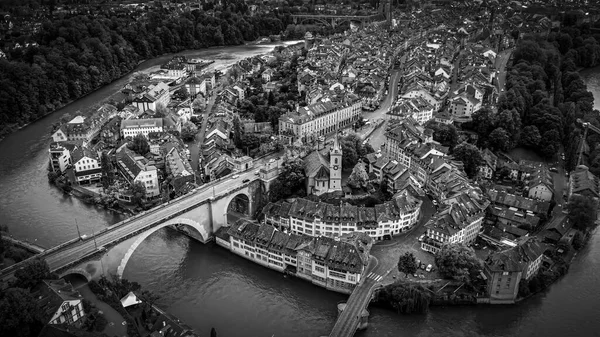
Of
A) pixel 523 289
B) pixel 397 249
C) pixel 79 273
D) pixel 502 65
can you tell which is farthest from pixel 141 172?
pixel 502 65

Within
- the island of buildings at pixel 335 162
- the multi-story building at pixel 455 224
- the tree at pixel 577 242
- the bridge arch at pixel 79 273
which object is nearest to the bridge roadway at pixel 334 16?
the island of buildings at pixel 335 162

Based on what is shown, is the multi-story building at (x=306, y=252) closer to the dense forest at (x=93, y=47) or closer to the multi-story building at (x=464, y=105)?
the multi-story building at (x=464, y=105)

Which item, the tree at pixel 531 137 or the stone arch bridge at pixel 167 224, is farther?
the tree at pixel 531 137

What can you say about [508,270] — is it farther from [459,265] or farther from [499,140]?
[499,140]

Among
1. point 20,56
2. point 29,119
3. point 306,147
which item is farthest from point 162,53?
point 306,147

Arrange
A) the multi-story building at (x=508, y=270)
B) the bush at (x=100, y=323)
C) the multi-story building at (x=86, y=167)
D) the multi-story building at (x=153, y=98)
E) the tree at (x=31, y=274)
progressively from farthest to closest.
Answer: the multi-story building at (x=153, y=98) < the multi-story building at (x=86, y=167) < the multi-story building at (x=508, y=270) < the tree at (x=31, y=274) < the bush at (x=100, y=323)

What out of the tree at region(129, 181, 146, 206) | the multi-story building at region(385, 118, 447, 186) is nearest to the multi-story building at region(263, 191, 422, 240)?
the multi-story building at region(385, 118, 447, 186)
